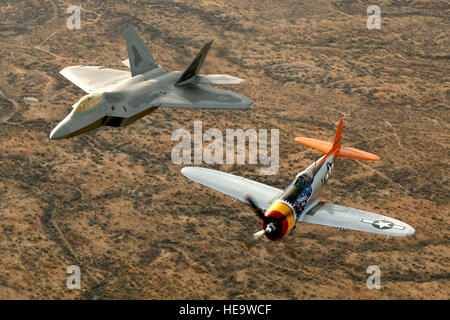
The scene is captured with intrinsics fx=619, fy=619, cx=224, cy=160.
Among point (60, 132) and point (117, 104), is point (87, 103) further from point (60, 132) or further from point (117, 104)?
point (60, 132)

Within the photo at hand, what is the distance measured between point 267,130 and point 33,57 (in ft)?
87.2

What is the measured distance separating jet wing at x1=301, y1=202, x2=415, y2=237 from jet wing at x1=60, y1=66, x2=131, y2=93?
1638 cm

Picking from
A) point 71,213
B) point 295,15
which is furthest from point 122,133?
point 295,15

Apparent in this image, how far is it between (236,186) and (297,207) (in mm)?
4240

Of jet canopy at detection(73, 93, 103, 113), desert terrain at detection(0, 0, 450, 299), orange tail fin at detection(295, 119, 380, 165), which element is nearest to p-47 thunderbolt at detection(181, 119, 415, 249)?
orange tail fin at detection(295, 119, 380, 165)

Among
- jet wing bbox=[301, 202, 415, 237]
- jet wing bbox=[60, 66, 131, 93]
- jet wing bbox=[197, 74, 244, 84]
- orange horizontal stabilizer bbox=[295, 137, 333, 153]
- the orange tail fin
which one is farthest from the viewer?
jet wing bbox=[197, 74, 244, 84]

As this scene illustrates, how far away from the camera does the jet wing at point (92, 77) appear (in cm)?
4078

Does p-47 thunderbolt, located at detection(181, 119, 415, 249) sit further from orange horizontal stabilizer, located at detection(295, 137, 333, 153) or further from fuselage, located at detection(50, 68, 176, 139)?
fuselage, located at detection(50, 68, 176, 139)

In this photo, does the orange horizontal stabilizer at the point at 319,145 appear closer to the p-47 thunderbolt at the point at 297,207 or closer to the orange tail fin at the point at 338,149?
the orange tail fin at the point at 338,149

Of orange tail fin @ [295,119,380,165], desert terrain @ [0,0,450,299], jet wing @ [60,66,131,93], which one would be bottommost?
desert terrain @ [0,0,450,299]

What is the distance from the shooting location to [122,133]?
5331 centimetres

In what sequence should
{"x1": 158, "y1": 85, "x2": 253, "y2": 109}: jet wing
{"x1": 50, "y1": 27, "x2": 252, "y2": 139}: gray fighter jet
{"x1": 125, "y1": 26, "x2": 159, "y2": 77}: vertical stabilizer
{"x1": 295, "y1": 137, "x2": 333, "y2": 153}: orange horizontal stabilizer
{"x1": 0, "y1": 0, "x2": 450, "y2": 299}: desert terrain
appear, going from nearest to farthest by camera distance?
{"x1": 50, "y1": 27, "x2": 252, "y2": 139}: gray fighter jet
{"x1": 295, "y1": 137, "x2": 333, "y2": 153}: orange horizontal stabilizer
{"x1": 158, "y1": 85, "x2": 253, "y2": 109}: jet wing
{"x1": 0, "y1": 0, "x2": 450, "y2": 299}: desert terrain
{"x1": 125, "y1": 26, "x2": 159, "y2": 77}: vertical stabilizer

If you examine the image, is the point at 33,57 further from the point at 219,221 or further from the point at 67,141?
the point at 219,221

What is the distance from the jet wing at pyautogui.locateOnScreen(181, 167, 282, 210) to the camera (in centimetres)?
3450
